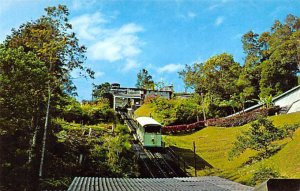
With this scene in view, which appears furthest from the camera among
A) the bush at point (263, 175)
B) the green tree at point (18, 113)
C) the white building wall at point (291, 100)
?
the white building wall at point (291, 100)

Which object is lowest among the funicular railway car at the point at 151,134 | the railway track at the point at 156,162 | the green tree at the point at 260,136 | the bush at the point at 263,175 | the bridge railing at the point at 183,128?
the bush at the point at 263,175

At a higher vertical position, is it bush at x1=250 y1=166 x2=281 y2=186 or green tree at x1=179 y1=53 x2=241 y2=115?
green tree at x1=179 y1=53 x2=241 y2=115

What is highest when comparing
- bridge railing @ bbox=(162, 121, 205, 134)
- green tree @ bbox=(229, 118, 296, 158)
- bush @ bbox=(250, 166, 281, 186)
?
bridge railing @ bbox=(162, 121, 205, 134)

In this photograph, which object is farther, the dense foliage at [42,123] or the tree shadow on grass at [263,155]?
the tree shadow on grass at [263,155]

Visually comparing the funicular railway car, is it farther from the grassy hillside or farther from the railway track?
the grassy hillside

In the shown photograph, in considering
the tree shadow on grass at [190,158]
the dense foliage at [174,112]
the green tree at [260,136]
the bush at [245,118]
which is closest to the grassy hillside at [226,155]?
the tree shadow on grass at [190,158]

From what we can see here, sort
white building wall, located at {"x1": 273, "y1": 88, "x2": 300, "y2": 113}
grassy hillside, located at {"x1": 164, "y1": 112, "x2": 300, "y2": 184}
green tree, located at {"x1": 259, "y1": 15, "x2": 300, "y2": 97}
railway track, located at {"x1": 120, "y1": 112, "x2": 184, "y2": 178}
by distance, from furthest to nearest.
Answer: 1. green tree, located at {"x1": 259, "y1": 15, "x2": 300, "y2": 97}
2. white building wall, located at {"x1": 273, "y1": 88, "x2": 300, "y2": 113}
3. railway track, located at {"x1": 120, "y1": 112, "x2": 184, "y2": 178}
4. grassy hillside, located at {"x1": 164, "y1": 112, "x2": 300, "y2": 184}

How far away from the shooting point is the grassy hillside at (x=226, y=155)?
20.9 meters

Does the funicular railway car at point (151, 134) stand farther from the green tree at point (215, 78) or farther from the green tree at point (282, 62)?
the green tree at point (282, 62)

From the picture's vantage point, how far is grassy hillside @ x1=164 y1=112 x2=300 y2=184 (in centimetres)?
2088

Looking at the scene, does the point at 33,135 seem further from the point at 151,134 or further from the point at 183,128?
the point at 183,128

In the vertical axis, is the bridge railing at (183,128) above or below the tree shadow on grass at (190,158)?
above

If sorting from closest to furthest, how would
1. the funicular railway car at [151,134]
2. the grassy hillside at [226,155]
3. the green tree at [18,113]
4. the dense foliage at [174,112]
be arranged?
1. the green tree at [18,113]
2. the grassy hillside at [226,155]
3. the funicular railway car at [151,134]
4. the dense foliage at [174,112]

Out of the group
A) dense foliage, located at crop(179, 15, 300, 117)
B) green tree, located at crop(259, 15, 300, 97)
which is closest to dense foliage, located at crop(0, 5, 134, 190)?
dense foliage, located at crop(179, 15, 300, 117)
